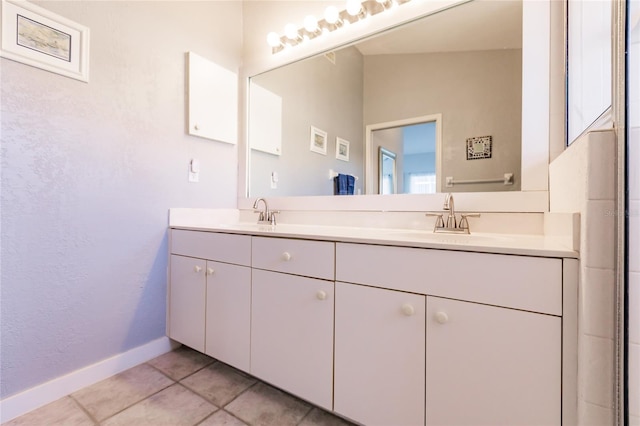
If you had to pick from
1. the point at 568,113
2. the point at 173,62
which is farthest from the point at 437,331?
the point at 173,62

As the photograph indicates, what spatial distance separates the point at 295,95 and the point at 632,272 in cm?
181

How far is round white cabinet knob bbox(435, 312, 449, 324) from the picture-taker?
843mm

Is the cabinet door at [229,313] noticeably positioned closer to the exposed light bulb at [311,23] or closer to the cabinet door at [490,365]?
the cabinet door at [490,365]

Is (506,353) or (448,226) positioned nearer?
(506,353)

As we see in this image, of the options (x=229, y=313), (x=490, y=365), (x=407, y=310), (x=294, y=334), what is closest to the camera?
(x=490, y=365)

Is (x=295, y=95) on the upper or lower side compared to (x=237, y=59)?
lower

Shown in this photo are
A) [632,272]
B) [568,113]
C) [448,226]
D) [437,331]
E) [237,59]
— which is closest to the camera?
[632,272]

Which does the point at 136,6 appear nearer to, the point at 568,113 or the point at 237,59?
the point at 237,59

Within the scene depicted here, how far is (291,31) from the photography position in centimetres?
179

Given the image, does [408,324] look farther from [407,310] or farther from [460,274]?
[460,274]

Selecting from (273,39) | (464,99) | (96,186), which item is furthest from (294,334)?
(273,39)

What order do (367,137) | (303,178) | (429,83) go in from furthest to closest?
1. (303,178)
2. (367,137)
3. (429,83)

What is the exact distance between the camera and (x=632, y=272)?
0.61 meters

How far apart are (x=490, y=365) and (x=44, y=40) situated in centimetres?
206
